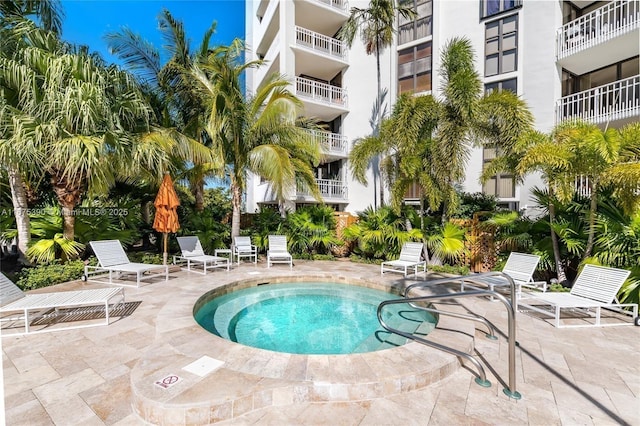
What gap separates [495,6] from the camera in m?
13.6

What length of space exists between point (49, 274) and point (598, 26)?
19607 millimetres

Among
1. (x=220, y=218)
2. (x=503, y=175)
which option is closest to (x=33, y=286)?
(x=220, y=218)

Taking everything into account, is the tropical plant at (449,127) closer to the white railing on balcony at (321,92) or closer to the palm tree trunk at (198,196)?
the white railing on balcony at (321,92)

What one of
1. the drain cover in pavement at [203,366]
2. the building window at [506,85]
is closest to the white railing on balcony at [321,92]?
the building window at [506,85]

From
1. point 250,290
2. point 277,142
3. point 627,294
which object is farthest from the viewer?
point 277,142

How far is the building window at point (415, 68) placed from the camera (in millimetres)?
15297

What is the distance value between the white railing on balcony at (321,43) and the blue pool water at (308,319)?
13.2 m

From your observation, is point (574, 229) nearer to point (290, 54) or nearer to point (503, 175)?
point (503, 175)

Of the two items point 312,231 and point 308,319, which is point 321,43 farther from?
point 308,319

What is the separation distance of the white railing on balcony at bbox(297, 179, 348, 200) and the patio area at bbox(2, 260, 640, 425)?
1149 centimetres

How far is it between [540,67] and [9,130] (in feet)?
58.5

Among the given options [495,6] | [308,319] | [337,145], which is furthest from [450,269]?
[495,6]

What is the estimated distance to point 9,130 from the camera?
274 inches

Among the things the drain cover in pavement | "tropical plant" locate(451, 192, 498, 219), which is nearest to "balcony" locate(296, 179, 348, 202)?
"tropical plant" locate(451, 192, 498, 219)
